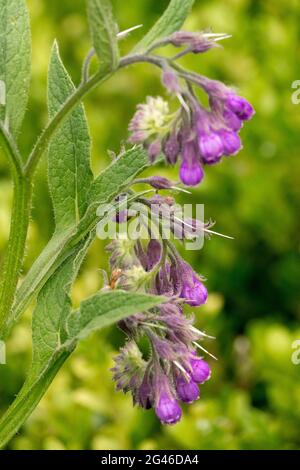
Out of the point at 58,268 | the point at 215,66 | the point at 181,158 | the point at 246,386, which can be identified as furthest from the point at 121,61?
the point at 215,66

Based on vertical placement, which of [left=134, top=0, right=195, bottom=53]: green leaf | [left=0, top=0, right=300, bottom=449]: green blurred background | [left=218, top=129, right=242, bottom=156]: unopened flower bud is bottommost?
[left=0, top=0, right=300, bottom=449]: green blurred background

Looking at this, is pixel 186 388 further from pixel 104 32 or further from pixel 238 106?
pixel 104 32

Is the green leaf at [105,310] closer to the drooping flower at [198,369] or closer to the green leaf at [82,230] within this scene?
the green leaf at [82,230]

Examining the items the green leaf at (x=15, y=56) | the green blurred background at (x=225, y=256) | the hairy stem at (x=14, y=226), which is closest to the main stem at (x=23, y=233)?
the hairy stem at (x=14, y=226)

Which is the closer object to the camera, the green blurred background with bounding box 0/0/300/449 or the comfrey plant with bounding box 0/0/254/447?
the comfrey plant with bounding box 0/0/254/447

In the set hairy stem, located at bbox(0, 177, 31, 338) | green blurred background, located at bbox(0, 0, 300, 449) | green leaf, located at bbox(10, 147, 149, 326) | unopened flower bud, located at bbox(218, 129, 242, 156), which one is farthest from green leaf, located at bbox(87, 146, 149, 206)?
green blurred background, located at bbox(0, 0, 300, 449)

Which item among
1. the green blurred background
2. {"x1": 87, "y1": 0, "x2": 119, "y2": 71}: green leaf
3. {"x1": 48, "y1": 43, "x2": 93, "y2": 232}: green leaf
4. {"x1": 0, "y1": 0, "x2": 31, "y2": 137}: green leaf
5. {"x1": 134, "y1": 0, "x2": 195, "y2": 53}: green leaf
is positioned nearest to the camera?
{"x1": 87, "y1": 0, "x2": 119, "y2": 71}: green leaf

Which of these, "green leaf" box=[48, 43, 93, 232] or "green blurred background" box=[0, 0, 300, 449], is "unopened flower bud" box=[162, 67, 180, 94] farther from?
"green blurred background" box=[0, 0, 300, 449]

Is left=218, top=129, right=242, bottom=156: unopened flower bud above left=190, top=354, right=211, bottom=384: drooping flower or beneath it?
above

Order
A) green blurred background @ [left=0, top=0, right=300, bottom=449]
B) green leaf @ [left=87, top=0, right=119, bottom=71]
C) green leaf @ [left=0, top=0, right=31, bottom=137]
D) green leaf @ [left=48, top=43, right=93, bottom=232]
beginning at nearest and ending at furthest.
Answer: green leaf @ [left=87, top=0, right=119, bottom=71] → green leaf @ [left=0, top=0, right=31, bottom=137] → green leaf @ [left=48, top=43, right=93, bottom=232] → green blurred background @ [left=0, top=0, right=300, bottom=449]
